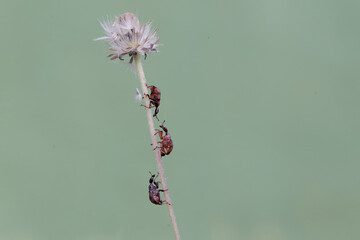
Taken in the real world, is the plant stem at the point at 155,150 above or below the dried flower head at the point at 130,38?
below

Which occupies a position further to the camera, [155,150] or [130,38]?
[130,38]

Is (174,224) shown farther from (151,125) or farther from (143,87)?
(143,87)

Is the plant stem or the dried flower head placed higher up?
the dried flower head

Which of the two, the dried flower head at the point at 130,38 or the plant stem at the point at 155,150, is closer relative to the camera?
the plant stem at the point at 155,150

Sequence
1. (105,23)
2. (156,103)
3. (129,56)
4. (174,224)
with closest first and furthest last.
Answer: (174,224), (129,56), (105,23), (156,103)

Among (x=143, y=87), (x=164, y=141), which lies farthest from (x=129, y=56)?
(x=164, y=141)

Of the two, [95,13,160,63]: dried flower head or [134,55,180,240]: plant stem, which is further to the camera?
[95,13,160,63]: dried flower head

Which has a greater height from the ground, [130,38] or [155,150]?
[130,38]

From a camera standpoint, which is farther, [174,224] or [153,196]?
[153,196]
